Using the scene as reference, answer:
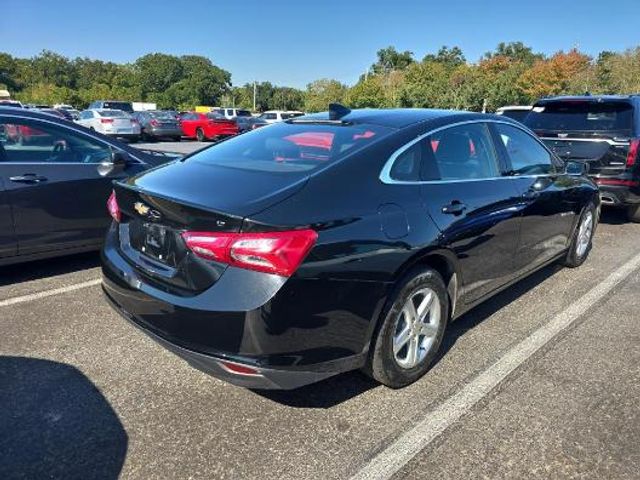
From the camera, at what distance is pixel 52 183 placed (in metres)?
4.66

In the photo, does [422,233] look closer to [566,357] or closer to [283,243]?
[283,243]

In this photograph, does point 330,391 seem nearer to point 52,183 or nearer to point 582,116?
point 52,183

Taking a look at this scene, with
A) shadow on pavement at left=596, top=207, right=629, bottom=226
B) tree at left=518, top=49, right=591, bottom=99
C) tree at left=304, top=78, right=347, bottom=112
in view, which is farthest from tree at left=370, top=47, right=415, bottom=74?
Answer: shadow on pavement at left=596, top=207, right=629, bottom=226

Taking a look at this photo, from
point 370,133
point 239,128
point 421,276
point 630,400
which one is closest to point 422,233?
point 421,276

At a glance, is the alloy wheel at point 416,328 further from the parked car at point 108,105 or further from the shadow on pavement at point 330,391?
the parked car at point 108,105

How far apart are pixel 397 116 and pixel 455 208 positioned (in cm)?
76

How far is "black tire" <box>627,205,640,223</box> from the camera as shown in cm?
762

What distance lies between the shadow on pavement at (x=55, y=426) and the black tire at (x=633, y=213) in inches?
292

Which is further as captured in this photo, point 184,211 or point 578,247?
point 578,247

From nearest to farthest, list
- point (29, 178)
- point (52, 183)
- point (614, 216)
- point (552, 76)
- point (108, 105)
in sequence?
point (29, 178) → point (52, 183) → point (614, 216) → point (108, 105) → point (552, 76)

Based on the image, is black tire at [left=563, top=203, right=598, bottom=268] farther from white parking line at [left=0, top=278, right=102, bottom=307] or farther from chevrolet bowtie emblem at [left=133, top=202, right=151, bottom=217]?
white parking line at [left=0, top=278, right=102, bottom=307]

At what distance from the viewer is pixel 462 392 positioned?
3.08 metres

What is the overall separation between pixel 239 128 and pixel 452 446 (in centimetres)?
2631

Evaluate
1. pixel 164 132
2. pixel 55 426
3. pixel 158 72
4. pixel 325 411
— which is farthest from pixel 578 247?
pixel 158 72
